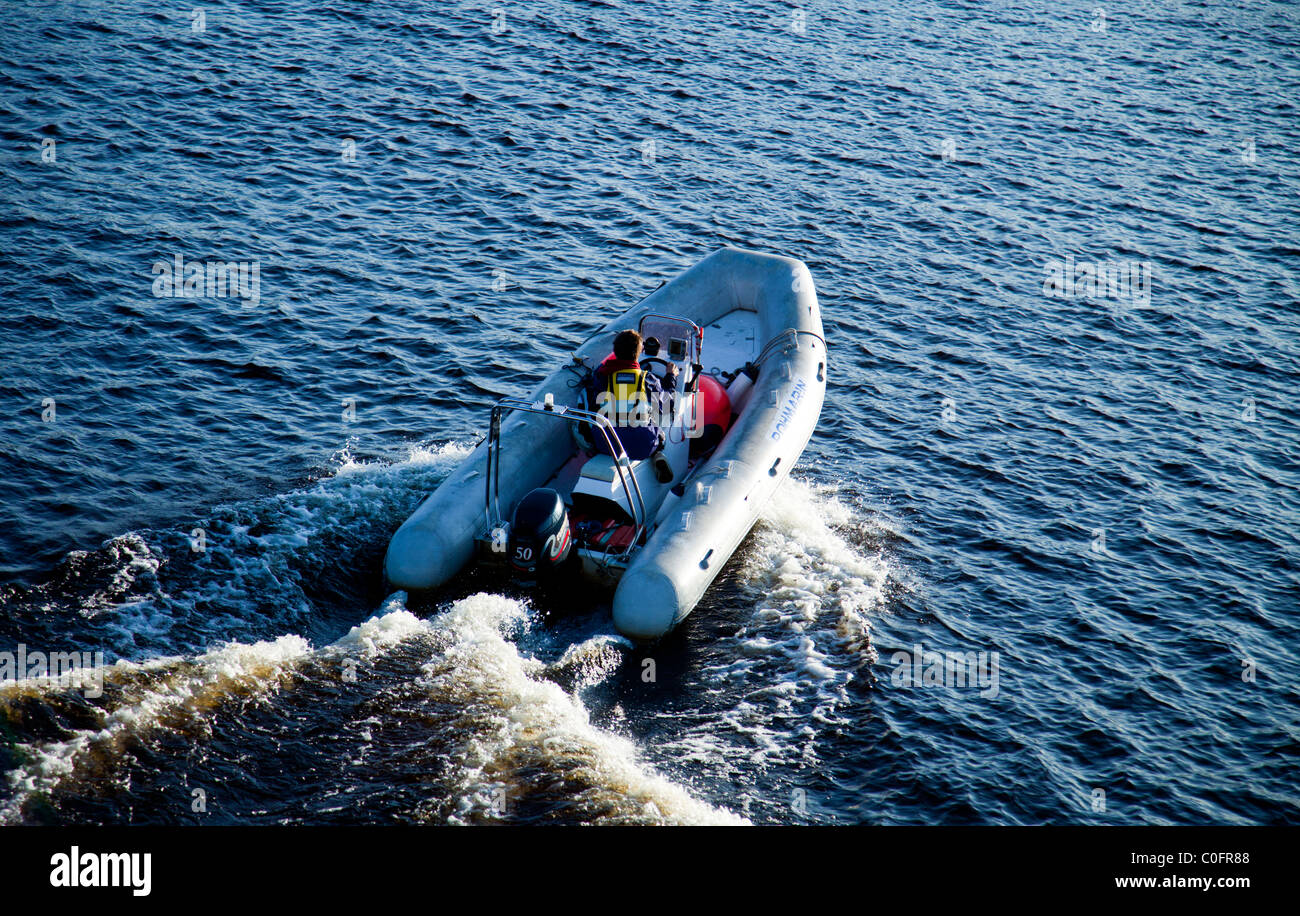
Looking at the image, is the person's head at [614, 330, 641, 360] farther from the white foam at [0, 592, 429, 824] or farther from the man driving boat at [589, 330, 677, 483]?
the white foam at [0, 592, 429, 824]

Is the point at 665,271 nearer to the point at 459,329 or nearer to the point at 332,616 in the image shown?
the point at 459,329

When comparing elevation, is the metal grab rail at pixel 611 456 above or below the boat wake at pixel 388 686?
above

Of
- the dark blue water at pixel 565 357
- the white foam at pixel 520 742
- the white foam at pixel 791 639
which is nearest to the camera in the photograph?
the white foam at pixel 520 742

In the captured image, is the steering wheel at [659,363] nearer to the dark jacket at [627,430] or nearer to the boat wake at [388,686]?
the dark jacket at [627,430]

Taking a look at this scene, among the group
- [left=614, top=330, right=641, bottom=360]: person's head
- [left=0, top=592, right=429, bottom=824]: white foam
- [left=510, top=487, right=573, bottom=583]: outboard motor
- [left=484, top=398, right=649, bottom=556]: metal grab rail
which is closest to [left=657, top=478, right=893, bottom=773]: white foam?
[left=484, top=398, right=649, bottom=556]: metal grab rail

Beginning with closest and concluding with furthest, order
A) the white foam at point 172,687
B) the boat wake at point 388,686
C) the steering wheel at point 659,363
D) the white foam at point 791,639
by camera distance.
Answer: the white foam at point 172,687, the boat wake at point 388,686, the white foam at point 791,639, the steering wheel at point 659,363

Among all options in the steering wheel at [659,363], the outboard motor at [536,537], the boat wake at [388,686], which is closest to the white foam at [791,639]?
the boat wake at [388,686]

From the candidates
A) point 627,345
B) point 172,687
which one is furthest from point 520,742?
point 627,345
